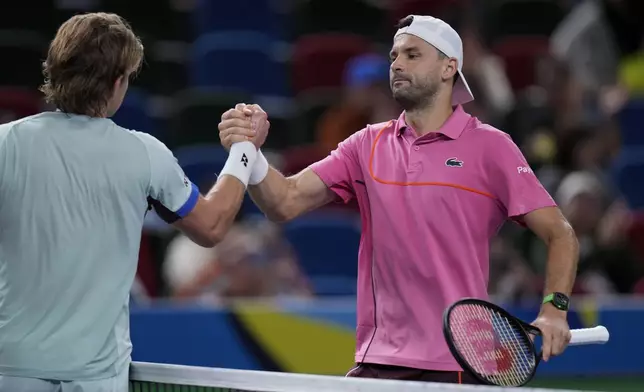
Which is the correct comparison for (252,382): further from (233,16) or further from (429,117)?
(233,16)

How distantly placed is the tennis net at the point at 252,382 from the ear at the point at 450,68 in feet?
4.35

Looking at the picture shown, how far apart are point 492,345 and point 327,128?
572cm

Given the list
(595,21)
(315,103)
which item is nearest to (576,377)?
(315,103)

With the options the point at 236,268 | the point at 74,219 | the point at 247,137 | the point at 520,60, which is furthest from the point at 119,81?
the point at 520,60

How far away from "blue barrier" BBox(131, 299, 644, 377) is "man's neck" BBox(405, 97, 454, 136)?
3.01 metres

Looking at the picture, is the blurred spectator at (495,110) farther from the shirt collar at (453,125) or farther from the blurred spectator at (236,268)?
the shirt collar at (453,125)

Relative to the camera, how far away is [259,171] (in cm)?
436

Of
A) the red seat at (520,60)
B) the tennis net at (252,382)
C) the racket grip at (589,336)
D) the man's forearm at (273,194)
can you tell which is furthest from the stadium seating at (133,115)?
the racket grip at (589,336)

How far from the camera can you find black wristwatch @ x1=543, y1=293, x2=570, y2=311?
395 centimetres

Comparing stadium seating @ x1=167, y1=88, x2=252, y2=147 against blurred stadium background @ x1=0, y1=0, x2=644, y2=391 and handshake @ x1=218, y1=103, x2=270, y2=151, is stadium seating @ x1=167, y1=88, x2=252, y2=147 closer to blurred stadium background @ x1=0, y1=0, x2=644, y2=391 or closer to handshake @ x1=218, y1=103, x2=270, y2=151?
blurred stadium background @ x1=0, y1=0, x2=644, y2=391

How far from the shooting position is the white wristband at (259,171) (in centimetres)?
435

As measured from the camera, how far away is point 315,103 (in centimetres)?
990

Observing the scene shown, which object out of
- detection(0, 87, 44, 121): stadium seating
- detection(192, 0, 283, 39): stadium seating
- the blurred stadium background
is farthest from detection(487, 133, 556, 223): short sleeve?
detection(192, 0, 283, 39): stadium seating

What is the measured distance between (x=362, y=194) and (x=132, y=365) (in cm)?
105
